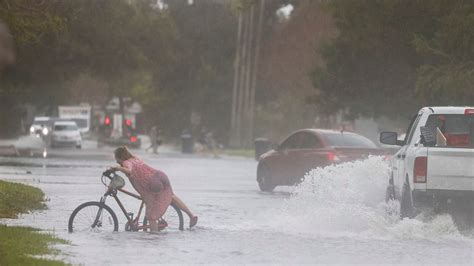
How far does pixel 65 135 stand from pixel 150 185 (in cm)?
6169

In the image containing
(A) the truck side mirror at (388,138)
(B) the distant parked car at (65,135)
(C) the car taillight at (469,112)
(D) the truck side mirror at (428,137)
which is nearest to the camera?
(D) the truck side mirror at (428,137)

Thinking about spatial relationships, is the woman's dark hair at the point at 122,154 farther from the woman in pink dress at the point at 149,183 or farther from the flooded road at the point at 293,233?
the flooded road at the point at 293,233

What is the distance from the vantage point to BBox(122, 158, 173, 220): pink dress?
1731 centimetres

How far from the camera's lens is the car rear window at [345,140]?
1139 inches

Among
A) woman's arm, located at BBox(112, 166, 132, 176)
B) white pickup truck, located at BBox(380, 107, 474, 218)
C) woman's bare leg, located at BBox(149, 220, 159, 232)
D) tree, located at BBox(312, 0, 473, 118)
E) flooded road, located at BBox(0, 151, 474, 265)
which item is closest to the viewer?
flooded road, located at BBox(0, 151, 474, 265)

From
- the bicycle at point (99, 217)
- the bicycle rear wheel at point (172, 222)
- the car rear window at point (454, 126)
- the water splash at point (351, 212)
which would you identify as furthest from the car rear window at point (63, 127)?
the bicycle at point (99, 217)

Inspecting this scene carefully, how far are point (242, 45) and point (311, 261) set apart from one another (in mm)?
68738

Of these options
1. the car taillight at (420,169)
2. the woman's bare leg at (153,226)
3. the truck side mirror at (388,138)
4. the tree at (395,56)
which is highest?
the tree at (395,56)

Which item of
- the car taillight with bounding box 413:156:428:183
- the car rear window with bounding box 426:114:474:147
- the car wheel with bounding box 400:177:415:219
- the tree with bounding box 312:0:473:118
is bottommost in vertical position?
the car wheel with bounding box 400:177:415:219

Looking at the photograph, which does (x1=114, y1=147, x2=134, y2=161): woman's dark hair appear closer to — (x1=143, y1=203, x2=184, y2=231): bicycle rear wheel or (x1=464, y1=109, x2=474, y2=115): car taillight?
(x1=143, y1=203, x2=184, y2=231): bicycle rear wheel

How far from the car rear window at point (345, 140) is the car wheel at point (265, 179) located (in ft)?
7.16

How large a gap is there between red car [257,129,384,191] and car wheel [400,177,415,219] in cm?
995

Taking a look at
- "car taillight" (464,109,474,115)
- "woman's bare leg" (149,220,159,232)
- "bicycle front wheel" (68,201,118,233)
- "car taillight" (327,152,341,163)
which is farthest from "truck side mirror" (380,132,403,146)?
"car taillight" (327,152,341,163)

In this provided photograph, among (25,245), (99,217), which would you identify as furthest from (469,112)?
(25,245)
